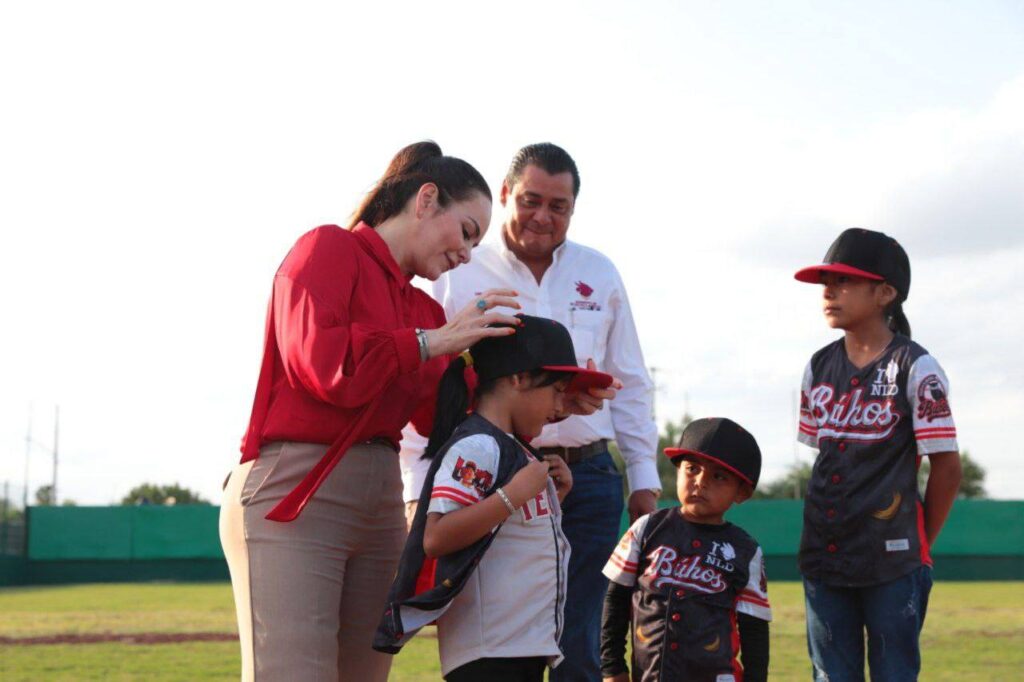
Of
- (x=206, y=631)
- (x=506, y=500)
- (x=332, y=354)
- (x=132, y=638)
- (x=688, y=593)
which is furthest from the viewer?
(x=206, y=631)

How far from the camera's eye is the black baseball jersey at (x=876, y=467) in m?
4.47

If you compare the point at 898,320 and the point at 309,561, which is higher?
the point at 898,320

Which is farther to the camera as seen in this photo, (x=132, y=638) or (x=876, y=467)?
(x=132, y=638)

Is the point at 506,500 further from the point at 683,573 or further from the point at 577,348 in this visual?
the point at 577,348

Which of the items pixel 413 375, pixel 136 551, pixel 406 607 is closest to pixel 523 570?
pixel 406 607

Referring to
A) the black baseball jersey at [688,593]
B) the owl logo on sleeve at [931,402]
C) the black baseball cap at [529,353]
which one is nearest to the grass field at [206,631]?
the black baseball jersey at [688,593]

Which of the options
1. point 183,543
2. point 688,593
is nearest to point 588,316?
point 688,593

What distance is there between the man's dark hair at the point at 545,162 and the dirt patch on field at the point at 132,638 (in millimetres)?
8786

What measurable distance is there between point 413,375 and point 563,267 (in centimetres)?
146

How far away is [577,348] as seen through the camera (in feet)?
16.1

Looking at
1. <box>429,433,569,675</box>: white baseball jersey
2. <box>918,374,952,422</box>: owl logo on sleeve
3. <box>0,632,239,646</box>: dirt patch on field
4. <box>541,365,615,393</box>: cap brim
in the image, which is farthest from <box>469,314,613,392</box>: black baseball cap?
<box>0,632,239,646</box>: dirt patch on field

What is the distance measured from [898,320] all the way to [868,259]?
11.9 inches

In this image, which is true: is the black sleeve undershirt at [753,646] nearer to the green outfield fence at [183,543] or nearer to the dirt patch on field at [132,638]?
the dirt patch on field at [132,638]

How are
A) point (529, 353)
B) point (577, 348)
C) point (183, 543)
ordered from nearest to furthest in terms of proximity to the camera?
point (529, 353) → point (577, 348) → point (183, 543)
